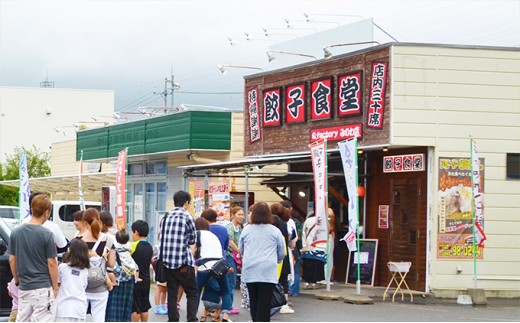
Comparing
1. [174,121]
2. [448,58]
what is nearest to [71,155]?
[174,121]

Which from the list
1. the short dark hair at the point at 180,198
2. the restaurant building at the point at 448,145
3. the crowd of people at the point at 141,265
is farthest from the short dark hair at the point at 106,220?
the restaurant building at the point at 448,145

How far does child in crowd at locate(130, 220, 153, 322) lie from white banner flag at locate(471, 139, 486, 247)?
24.5 feet

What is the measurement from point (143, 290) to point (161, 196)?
61.3 ft

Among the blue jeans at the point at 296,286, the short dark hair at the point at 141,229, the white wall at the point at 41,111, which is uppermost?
the white wall at the point at 41,111

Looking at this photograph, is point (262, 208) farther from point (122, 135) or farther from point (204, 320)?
point (122, 135)

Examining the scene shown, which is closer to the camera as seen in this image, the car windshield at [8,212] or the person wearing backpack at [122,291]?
the person wearing backpack at [122,291]

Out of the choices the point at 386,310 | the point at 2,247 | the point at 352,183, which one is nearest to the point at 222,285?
the point at 2,247

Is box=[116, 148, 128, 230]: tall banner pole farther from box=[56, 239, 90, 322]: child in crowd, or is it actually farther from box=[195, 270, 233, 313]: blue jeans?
box=[56, 239, 90, 322]: child in crowd

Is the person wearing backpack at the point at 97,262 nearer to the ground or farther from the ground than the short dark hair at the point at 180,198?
nearer to the ground

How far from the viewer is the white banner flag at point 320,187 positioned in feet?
60.8

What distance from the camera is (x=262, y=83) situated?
2355cm

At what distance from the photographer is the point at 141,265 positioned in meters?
12.5

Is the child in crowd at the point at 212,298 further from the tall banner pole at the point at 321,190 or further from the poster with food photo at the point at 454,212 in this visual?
the poster with food photo at the point at 454,212

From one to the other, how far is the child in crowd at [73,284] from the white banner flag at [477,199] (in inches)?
379
